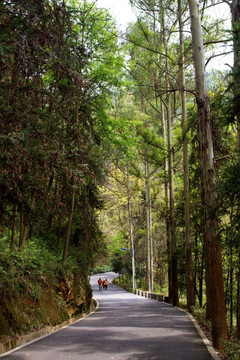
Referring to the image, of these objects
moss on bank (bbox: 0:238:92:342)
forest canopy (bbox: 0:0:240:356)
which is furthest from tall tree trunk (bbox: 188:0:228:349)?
moss on bank (bbox: 0:238:92:342)

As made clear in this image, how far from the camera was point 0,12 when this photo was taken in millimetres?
8109

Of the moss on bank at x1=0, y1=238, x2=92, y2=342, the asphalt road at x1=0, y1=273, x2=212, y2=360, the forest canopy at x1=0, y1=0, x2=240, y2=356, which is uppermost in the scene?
the forest canopy at x1=0, y1=0, x2=240, y2=356

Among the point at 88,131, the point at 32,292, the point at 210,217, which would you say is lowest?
the point at 32,292

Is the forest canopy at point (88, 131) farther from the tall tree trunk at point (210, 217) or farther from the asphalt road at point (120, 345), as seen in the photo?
the asphalt road at point (120, 345)

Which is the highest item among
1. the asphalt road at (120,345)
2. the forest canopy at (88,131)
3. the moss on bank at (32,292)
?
the forest canopy at (88,131)

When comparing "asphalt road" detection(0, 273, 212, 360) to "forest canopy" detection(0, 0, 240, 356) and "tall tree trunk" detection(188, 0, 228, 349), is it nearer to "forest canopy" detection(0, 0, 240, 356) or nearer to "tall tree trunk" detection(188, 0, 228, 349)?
"tall tree trunk" detection(188, 0, 228, 349)

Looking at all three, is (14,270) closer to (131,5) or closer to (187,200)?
(131,5)

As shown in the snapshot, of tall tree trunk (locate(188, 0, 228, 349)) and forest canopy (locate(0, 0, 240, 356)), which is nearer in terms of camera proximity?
forest canopy (locate(0, 0, 240, 356))

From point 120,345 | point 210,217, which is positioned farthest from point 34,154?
point 120,345

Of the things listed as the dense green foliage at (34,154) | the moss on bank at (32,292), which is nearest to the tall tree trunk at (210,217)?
the dense green foliage at (34,154)

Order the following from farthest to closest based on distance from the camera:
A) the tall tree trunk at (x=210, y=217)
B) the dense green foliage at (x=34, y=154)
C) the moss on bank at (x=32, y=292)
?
the tall tree trunk at (x=210, y=217) < the moss on bank at (x=32, y=292) < the dense green foliage at (x=34, y=154)

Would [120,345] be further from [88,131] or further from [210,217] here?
[88,131]

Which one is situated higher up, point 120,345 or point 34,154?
point 34,154

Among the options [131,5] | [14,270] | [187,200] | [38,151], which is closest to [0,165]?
[38,151]
